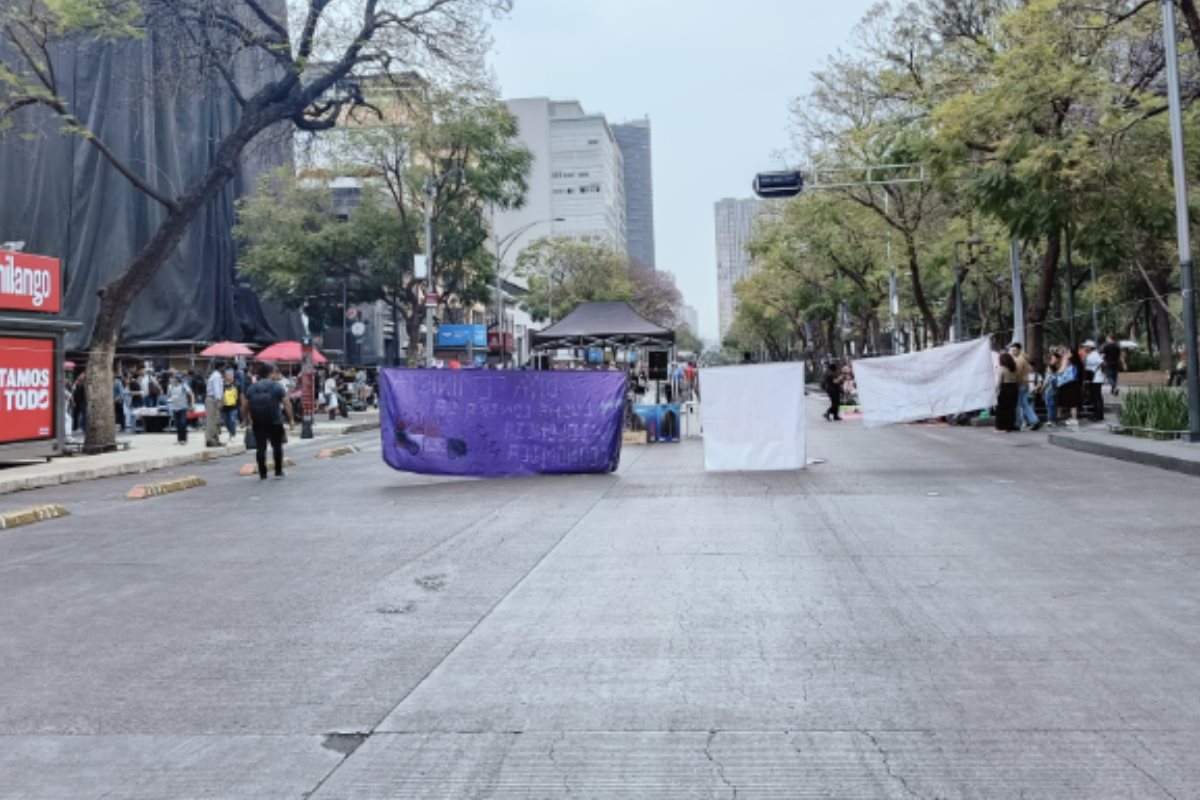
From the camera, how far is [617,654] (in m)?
6.14

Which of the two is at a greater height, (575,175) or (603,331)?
(575,175)

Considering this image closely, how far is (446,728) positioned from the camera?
4906 mm

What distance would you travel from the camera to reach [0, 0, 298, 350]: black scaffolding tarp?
133ft

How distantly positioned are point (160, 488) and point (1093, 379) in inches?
774

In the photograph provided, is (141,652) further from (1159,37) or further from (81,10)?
(1159,37)

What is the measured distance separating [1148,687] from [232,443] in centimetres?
2482

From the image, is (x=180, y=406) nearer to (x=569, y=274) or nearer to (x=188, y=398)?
(x=188, y=398)

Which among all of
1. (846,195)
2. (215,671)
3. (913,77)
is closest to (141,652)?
(215,671)

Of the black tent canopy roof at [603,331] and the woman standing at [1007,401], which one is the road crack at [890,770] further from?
the black tent canopy roof at [603,331]

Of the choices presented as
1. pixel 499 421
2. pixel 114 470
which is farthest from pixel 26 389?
pixel 499 421

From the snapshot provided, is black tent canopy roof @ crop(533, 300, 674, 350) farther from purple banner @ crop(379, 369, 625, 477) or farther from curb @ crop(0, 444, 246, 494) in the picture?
purple banner @ crop(379, 369, 625, 477)

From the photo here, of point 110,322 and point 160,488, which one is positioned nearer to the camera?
point 160,488

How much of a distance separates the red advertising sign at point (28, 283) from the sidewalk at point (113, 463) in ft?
9.86

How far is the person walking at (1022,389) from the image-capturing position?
2369 centimetres
